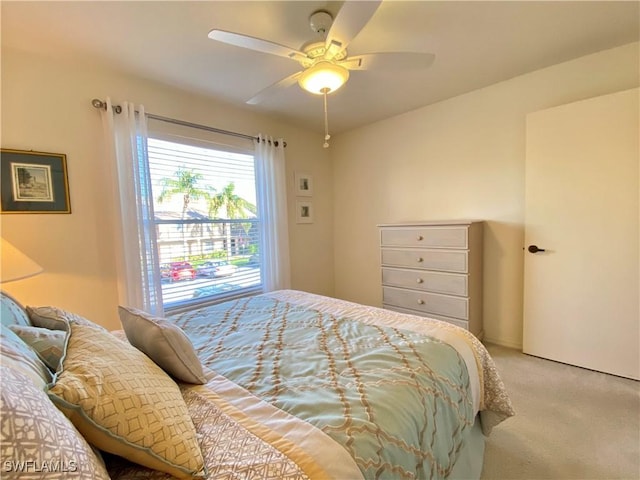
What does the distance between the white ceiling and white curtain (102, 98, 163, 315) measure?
0.43 meters

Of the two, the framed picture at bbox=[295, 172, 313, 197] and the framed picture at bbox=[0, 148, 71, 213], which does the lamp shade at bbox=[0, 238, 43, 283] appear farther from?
the framed picture at bbox=[295, 172, 313, 197]

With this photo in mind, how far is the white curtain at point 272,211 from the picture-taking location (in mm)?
3162

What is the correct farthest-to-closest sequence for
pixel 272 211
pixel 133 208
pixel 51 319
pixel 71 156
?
pixel 272 211 < pixel 133 208 < pixel 71 156 < pixel 51 319

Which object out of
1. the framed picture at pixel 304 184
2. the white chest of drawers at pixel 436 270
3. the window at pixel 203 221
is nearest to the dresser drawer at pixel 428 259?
the white chest of drawers at pixel 436 270

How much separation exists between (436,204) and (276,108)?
6.36 ft

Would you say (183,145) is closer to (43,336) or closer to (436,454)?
(43,336)

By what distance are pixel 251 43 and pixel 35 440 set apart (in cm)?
166

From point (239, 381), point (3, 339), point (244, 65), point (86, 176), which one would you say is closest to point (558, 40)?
point (244, 65)

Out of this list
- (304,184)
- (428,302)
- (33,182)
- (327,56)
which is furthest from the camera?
(304,184)

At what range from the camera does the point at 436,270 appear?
2670 mm

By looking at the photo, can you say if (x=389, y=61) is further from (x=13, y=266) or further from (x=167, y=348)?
(x=13, y=266)

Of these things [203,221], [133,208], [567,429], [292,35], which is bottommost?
[567,429]

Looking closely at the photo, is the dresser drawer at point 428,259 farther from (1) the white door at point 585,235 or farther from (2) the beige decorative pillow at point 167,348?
(2) the beige decorative pillow at point 167,348

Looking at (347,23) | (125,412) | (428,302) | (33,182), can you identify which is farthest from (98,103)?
(428,302)
